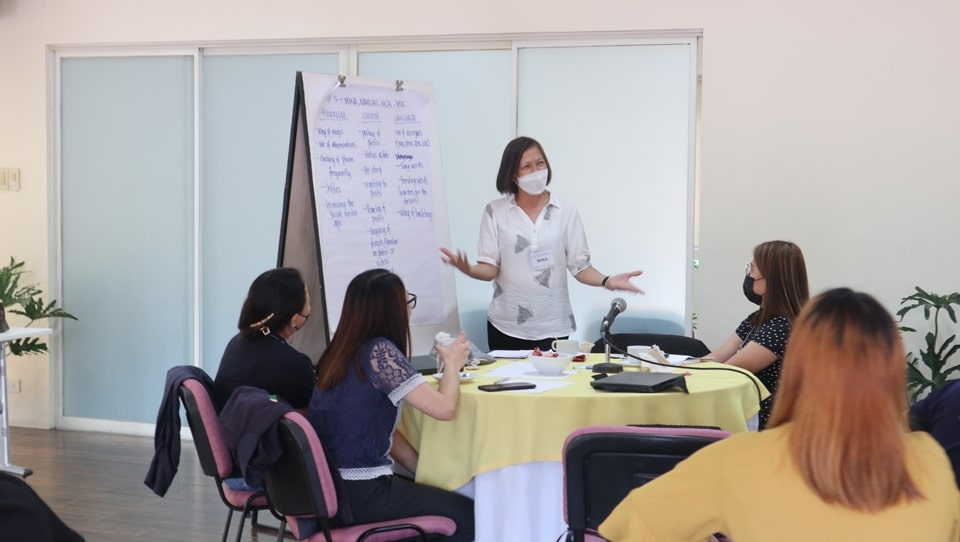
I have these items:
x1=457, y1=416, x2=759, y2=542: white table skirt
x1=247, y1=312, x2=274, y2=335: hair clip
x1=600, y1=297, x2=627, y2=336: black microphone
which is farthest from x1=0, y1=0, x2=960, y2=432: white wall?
x1=247, y1=312, x2=274, y2=335: hair clip

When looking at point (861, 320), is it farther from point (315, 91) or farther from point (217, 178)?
point (217, 178)

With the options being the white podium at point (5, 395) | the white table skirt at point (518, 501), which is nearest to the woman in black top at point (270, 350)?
the white table skirt at point (518, 501)

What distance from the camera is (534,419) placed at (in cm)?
284

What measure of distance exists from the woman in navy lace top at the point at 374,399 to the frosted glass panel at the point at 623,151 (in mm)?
2812

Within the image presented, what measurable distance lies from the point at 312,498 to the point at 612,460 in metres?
0.85

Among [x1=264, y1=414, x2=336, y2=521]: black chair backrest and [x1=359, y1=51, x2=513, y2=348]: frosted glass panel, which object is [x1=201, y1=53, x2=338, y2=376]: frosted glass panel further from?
[x1=264, y1=414, x2=336, y2=521]: black chair backrest

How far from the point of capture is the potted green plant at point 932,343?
4.80 m

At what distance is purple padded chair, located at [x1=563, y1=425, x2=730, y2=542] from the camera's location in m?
2.18

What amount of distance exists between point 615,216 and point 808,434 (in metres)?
4.12

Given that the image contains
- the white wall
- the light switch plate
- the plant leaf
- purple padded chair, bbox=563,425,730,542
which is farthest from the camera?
the light switch plate

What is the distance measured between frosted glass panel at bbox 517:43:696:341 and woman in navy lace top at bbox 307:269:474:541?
A: 2.81 m

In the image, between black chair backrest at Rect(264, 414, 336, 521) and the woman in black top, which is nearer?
black chair backrest at Rect(264, 414, 336, 521)

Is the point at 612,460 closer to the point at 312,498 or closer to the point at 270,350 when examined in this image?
the point at 312,498

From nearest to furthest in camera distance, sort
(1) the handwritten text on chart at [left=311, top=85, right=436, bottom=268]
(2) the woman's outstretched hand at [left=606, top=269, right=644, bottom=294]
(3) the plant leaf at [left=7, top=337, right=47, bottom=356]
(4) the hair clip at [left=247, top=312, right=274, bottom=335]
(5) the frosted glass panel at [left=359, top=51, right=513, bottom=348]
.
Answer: (4) the hair clip at [left=247, top=312, right=274, bottom=335], (2) the woman's outstretched hand at [left=606, top=269, right=644, bottom=294], (1) the handwritten text on chart at [left=311, top=85, right=436, bottom=268], (5) the frosted glass panel at [left=359, top=51, right=513, bottom=348], (3) the plant leaf at [left=7, top=337, right=47, bottom=356]
